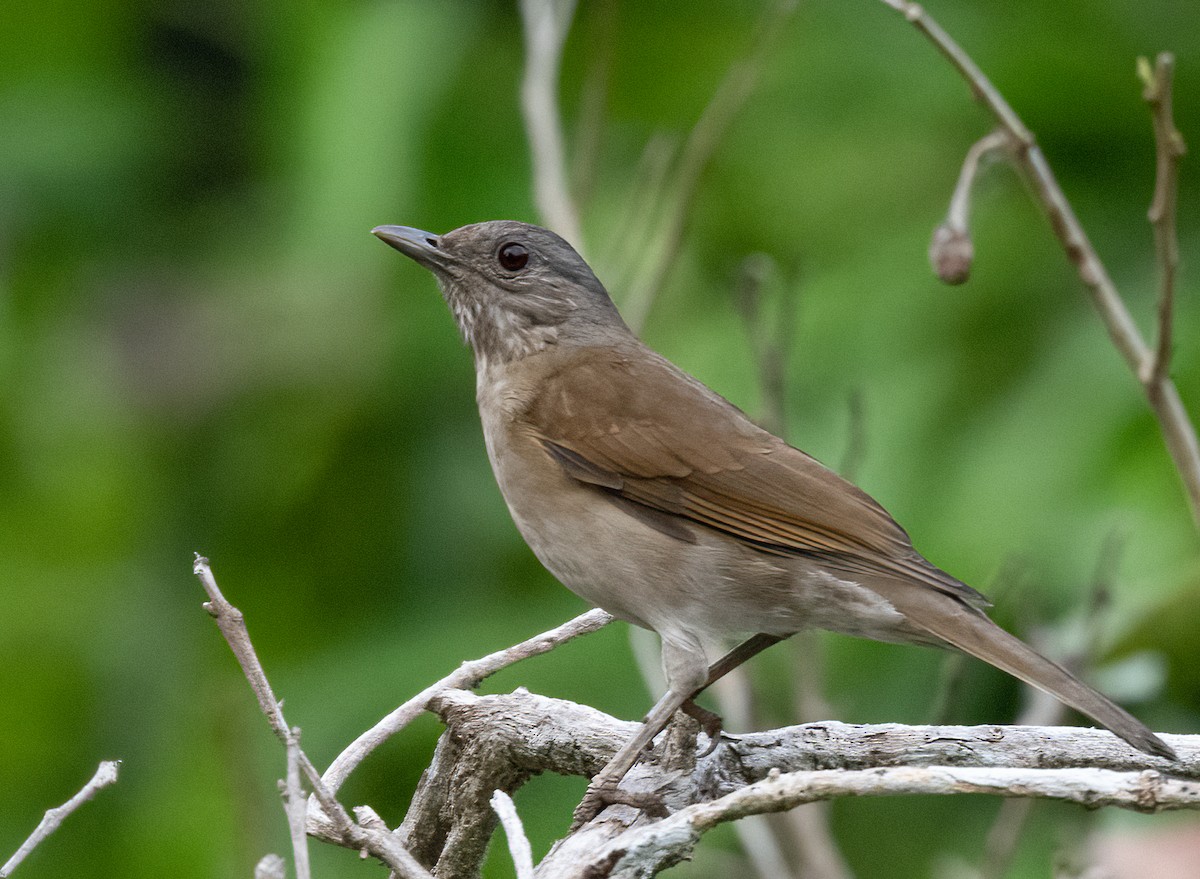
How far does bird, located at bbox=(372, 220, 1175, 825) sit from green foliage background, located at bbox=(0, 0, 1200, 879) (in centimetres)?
153

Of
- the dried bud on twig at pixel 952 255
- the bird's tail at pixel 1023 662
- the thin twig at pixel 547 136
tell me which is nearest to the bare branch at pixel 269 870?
the bird's tail at pixel 1023 662

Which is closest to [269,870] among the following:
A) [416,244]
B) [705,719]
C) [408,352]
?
[705,719]

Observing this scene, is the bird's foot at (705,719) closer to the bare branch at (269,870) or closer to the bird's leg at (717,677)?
the bird's leg at (717,677)

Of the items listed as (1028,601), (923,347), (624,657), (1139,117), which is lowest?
(624,657)

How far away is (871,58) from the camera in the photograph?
601 centimetres

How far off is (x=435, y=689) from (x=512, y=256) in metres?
1.36

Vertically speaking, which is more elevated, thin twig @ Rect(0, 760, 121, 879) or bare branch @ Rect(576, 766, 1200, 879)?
bare branch @ Rect(576, 766, 1200, 879)

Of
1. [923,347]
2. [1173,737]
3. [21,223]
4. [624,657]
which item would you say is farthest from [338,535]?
[1173,737]

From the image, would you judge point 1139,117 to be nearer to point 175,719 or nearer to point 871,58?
point 871,58

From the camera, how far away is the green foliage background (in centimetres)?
493

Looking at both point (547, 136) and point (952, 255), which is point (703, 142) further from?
point (952, 255)

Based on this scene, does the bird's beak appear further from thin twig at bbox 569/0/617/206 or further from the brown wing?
thin twig at bbox 569/0/617/206

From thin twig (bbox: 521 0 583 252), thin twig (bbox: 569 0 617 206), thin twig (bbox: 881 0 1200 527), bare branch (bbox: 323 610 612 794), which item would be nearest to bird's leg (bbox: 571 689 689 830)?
bare branch (bbox: 323 610 612 794)

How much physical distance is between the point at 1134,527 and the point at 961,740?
2.32 meters
